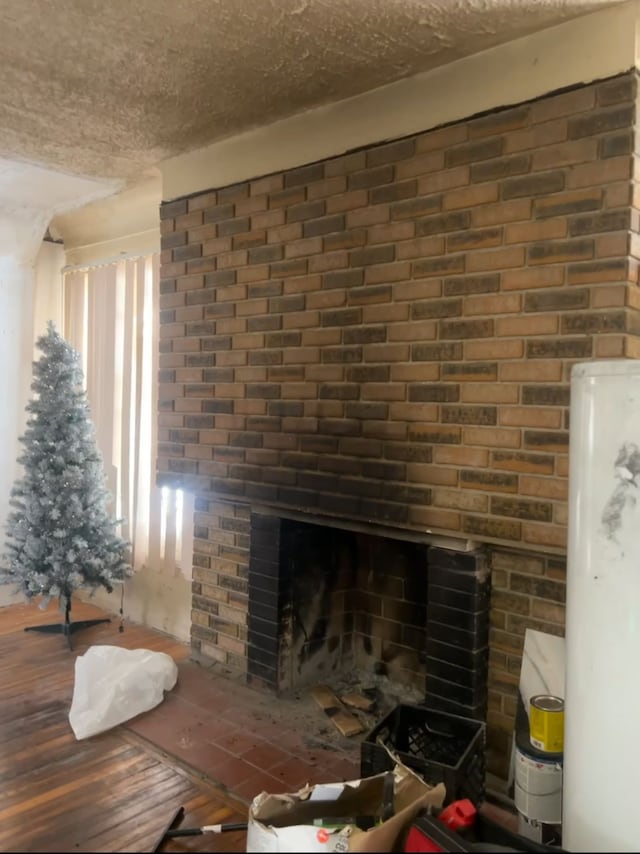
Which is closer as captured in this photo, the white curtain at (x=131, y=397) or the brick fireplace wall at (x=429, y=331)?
the brick fireplace wall at (x=429, y=331)

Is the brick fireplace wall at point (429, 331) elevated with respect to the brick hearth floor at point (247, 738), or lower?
elevated

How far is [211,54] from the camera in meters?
2.19

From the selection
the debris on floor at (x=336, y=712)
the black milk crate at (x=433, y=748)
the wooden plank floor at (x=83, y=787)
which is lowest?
the wooden plank floor at (x=83, y=787)

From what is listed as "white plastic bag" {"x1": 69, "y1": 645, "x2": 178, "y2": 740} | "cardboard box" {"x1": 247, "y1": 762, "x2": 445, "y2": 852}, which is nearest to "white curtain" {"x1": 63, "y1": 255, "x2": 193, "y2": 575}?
"white plastic bag" {"x1": 69, "y1": 645, "x2": 178, "y2": 740}

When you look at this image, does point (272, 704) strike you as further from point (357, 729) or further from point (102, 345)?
point (102, 345)

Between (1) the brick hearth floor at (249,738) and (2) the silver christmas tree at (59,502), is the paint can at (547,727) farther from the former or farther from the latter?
(2) the silver christmas tree at (59,502)

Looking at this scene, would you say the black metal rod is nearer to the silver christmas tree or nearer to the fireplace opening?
the fireplace opening

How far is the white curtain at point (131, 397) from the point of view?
3.76 meters

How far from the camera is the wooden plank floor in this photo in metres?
1.97

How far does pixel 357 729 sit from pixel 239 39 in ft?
8.31

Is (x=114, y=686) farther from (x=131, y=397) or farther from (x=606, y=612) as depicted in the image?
(x=606, y=612)

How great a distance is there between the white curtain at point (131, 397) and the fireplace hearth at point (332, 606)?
0.89 m

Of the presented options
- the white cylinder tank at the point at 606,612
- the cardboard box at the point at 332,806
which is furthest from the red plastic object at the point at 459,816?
the white cylinder tank at the point at 606,612

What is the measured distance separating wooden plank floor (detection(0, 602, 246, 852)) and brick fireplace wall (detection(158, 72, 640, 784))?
2.48 ft
